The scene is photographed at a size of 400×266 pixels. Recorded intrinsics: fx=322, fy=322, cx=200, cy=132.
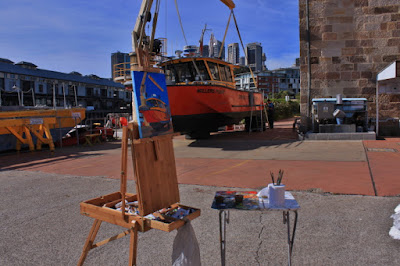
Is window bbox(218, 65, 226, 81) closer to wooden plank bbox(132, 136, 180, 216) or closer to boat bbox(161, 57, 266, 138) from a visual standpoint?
boat bbox(161, 57, 266, 138)

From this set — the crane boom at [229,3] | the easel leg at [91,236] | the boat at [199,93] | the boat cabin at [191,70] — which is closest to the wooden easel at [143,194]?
the easel leg at [91,236]

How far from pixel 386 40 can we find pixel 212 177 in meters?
9.89

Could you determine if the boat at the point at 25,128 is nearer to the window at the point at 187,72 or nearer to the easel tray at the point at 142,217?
the window at the point at 187,72

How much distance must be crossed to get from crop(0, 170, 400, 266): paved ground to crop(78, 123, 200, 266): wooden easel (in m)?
0.66

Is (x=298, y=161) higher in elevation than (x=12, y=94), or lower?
lower

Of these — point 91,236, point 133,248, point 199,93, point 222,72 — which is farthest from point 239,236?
point 222,72

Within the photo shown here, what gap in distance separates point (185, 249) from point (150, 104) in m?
1.29

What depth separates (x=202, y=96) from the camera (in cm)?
1198

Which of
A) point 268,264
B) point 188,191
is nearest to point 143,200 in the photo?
point 268,264

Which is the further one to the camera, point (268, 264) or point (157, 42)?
point (157, 42)

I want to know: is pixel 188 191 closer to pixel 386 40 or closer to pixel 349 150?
pixel 349 150

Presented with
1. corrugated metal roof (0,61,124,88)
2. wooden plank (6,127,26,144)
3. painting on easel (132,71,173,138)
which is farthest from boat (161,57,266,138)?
corrugated metal roof (0,61,124,88)

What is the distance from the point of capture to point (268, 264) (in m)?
3.03

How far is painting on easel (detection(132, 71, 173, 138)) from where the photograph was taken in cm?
282
